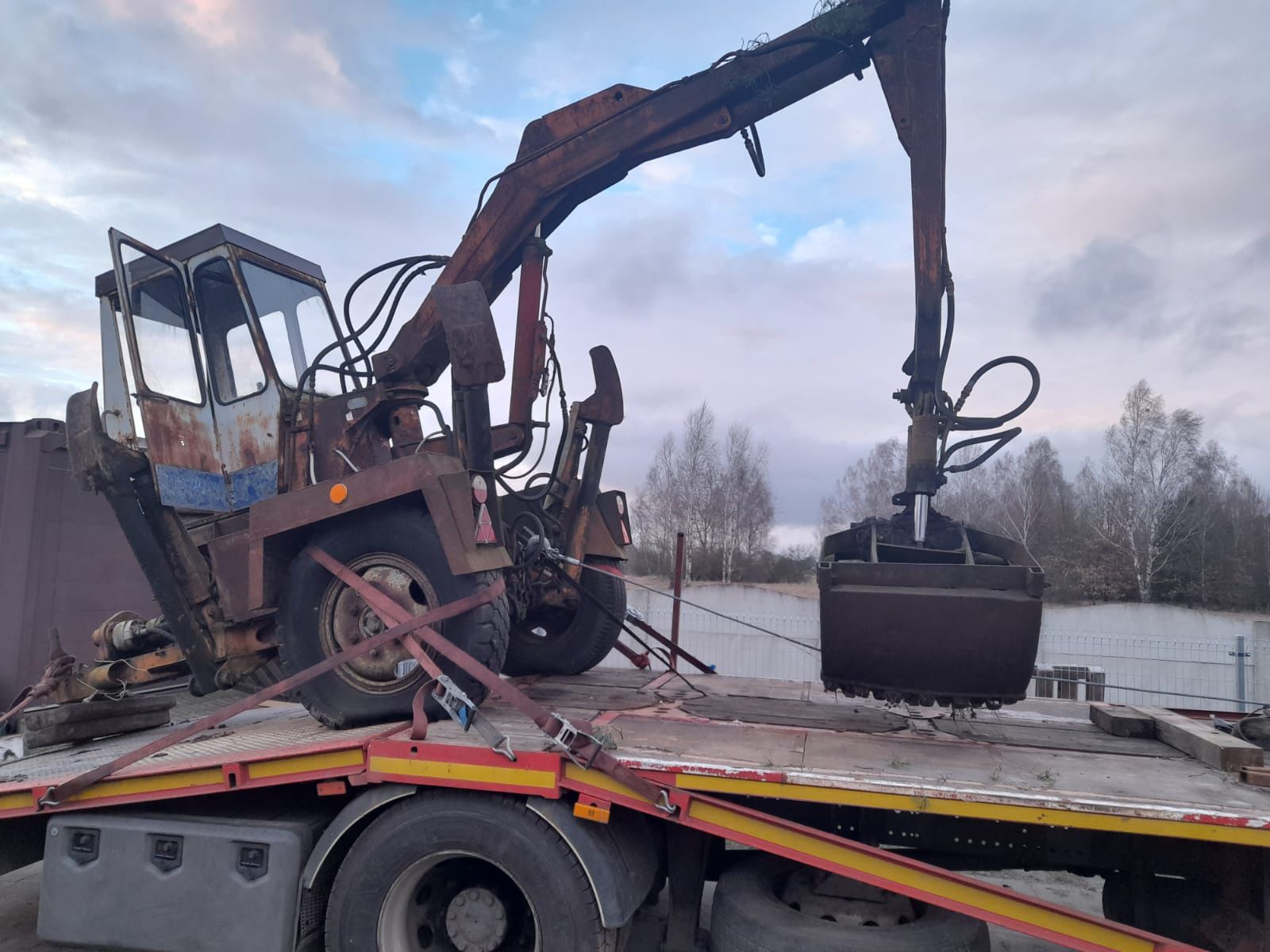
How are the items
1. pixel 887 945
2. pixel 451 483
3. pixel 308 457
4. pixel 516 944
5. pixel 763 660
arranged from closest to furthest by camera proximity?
pixel 887 945
pixel 516 944
pixel 451 483
pixel 308 457
pixel 763 660

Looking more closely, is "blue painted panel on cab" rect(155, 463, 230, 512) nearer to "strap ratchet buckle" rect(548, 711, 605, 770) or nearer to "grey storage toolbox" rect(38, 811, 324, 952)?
"grey storage toolbox" rect(38, 811, 324, 952)

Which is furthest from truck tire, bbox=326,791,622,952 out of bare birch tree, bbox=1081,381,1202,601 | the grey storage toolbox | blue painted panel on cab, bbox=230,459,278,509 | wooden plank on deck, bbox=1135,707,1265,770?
bare birch tree, bbox=1081,381,1202,601

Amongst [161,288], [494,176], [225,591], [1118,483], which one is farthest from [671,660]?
[1118,483]

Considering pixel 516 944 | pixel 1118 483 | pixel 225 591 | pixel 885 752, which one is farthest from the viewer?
pixel 1118 483

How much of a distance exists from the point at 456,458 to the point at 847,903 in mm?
3044

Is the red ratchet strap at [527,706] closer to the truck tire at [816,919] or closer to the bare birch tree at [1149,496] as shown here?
the truck tire at [816,919]

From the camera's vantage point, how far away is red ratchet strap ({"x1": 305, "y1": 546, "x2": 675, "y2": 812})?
3734mm

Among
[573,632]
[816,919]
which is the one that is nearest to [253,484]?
[573,632]

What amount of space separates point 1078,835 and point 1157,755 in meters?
0.53

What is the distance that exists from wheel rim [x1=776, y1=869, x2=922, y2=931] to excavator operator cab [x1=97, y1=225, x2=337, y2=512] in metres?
3.72

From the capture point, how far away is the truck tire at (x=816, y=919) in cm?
370

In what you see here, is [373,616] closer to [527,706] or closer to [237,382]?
[527,706]

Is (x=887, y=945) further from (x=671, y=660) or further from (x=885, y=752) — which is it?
(x=671, y=660)

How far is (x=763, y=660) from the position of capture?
56.3 ft
